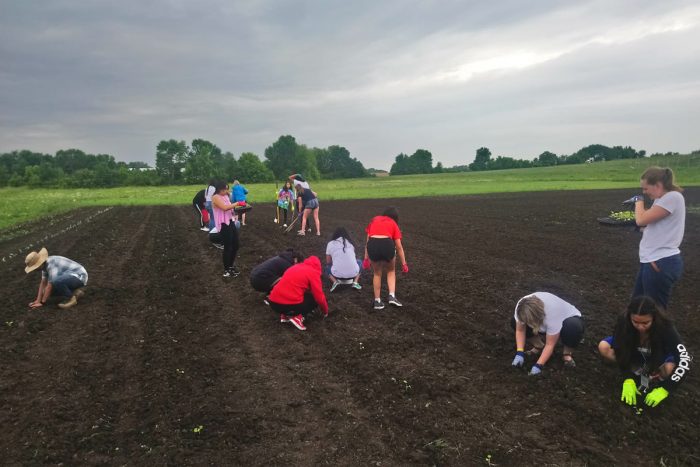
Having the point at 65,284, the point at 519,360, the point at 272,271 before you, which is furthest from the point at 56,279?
the point at 519,360

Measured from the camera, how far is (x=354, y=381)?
448 cm


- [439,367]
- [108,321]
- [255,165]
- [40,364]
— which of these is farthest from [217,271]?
[255,165]

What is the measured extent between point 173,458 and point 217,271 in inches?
254

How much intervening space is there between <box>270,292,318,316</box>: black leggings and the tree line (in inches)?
3165

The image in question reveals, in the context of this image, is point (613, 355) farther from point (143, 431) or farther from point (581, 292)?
point (143, 431)

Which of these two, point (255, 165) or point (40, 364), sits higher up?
A: point (255, 165)

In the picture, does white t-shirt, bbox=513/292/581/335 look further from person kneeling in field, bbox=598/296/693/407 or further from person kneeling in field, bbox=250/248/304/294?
person kneeling in field, bbox=250/248/304/294

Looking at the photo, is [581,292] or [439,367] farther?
[581,292]

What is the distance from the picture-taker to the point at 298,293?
585 cm

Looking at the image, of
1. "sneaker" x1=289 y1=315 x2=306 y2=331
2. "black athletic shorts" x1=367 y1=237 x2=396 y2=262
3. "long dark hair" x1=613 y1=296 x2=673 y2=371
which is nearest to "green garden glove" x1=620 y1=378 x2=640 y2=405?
"long dark hair" x1=613 y1=296 x2=673 y2=371

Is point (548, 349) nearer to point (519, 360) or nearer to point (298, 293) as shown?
point (519, 360)

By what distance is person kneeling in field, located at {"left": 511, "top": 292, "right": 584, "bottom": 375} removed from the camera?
450cm

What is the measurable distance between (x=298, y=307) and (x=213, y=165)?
91.8 m

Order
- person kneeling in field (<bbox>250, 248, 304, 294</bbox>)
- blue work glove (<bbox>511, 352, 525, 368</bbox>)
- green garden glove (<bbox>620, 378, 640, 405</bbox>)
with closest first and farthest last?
green garden glove (<bbox>620, 378, 640, 405</bbox>) < blue work glove (<bbox>511, 352, 525, 368</bbox>) < person kneeling in field (<bbox>250, 248, 304, 294</bbox>)
